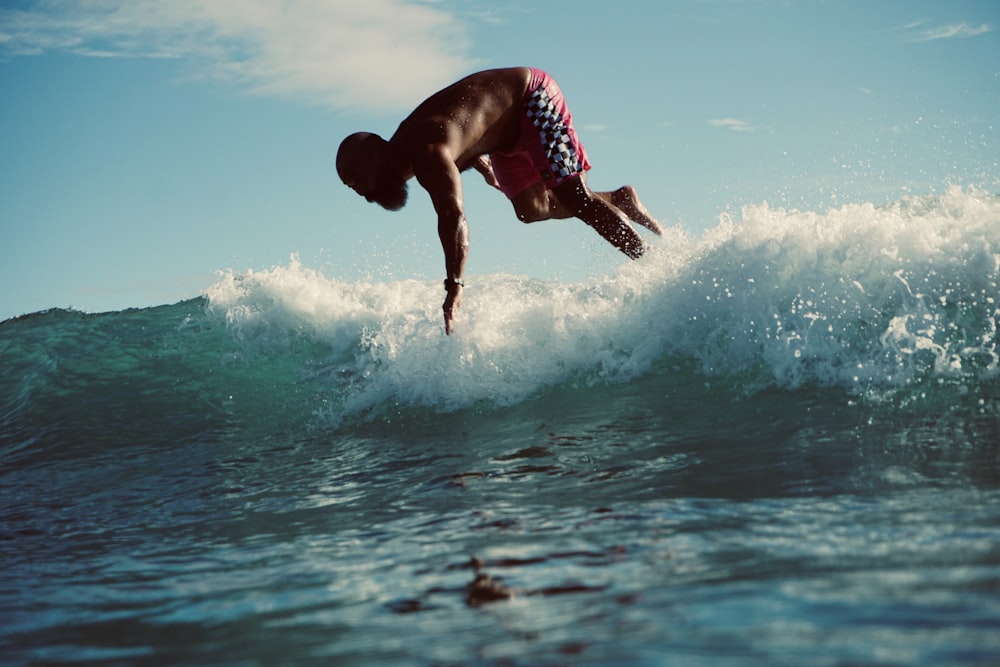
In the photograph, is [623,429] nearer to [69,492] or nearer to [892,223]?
[892,223]

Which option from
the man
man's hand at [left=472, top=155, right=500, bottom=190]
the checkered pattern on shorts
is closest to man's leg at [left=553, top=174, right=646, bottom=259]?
the man

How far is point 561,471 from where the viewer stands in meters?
3.56

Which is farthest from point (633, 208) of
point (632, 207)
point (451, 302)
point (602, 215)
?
point (451, 302)

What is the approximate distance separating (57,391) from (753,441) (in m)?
6.15

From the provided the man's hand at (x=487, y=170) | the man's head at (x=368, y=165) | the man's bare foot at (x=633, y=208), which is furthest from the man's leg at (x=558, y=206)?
the man's head at (x=368, y=165)

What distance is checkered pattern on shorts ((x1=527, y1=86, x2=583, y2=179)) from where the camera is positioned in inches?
225

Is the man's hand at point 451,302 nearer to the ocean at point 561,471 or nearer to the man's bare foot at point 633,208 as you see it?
the ocean at point 561,471

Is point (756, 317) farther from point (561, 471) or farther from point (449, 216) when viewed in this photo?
point (561, 471)

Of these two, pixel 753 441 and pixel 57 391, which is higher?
pixel 57 391

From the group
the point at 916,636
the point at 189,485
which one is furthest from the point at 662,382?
the point at 916,636

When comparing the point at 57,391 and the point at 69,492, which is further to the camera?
the point at 57,391

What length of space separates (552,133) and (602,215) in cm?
61

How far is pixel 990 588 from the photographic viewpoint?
1715 millimetres

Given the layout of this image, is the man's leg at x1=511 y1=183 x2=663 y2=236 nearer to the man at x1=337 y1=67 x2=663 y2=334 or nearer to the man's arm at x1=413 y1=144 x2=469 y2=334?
the man at x1=337 y1=67 x2=663 y2=334
